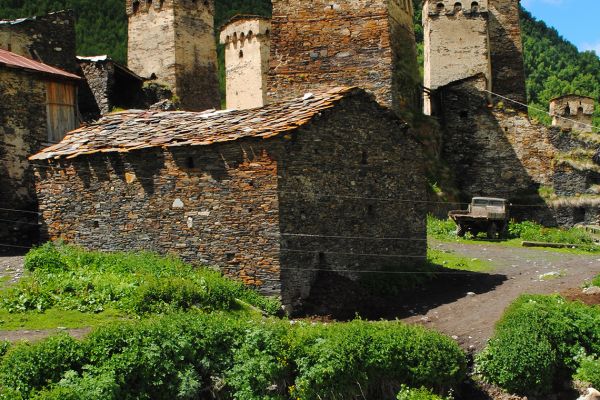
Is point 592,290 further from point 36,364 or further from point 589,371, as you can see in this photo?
point 36,364

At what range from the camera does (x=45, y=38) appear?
27344 millimetres

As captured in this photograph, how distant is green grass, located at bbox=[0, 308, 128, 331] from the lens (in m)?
14.1

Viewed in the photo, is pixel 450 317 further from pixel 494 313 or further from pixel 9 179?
pixel 9 179

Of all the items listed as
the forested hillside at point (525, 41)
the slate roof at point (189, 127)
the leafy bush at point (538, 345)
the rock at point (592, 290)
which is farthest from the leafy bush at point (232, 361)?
the forested hillside at point (525, 41)

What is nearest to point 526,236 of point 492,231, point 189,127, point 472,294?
point 492,231

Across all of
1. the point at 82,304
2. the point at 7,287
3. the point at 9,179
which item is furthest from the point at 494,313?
the point at 9,179

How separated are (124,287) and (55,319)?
4.52ft

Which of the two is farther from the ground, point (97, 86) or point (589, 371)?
point (97, 86)

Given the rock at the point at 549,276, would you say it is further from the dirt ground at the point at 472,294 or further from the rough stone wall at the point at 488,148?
the rough stone wall at the point at 488,148

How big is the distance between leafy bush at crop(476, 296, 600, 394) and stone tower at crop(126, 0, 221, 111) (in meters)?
20.4

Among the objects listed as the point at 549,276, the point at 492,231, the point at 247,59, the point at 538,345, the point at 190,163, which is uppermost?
the point at 247,59

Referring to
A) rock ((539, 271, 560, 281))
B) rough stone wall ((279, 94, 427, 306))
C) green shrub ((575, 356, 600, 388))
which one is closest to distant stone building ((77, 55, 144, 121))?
rough stone wall ((279, 94, 427, 306))

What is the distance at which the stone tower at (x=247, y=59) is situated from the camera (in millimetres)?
36125

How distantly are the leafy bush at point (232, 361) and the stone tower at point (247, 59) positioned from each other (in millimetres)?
22451
